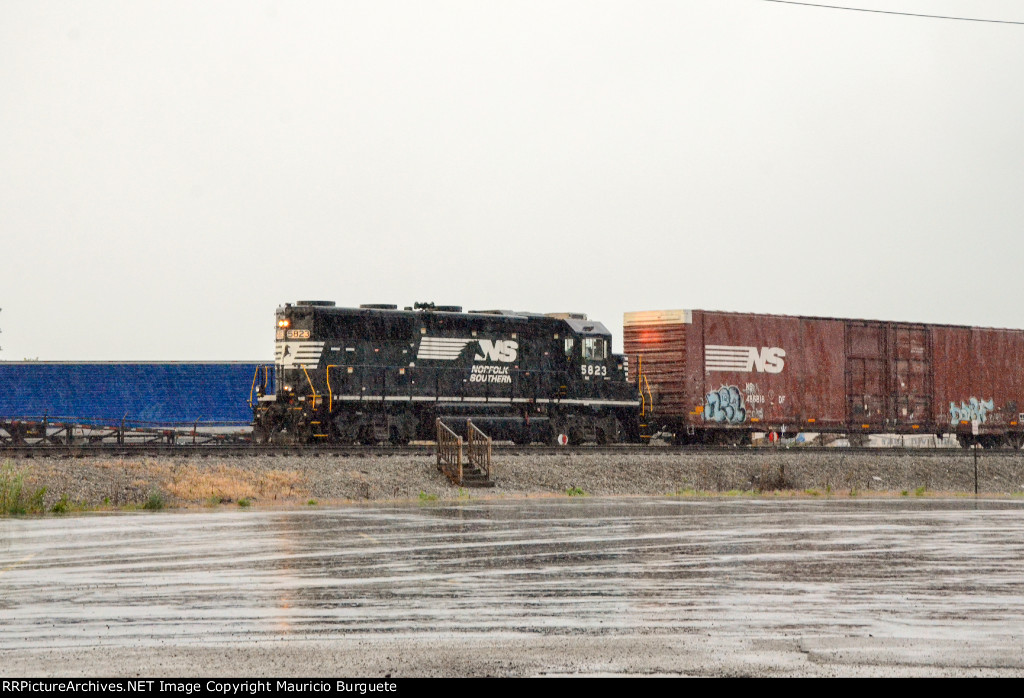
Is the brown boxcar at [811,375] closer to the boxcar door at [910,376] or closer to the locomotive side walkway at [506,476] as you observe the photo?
the boxcar door at [910,376]

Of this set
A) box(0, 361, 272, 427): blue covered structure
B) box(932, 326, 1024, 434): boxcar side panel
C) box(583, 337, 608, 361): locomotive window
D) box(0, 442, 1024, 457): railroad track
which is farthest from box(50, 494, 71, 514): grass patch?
box(932, 326, 1024, 434): boxcar side panel

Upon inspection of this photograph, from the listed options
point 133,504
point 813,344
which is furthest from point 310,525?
point 813,344

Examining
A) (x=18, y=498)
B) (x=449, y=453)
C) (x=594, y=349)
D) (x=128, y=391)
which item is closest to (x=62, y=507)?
(x=18, y=498)

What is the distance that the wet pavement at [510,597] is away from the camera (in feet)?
24.9

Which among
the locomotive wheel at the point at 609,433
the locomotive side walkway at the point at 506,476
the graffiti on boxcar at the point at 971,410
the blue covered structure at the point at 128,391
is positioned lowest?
the locomotive side walkway at the point at 506,476

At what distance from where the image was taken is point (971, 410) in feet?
137

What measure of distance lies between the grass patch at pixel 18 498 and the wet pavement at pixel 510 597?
8.64 ft

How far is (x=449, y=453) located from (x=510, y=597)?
18712mm

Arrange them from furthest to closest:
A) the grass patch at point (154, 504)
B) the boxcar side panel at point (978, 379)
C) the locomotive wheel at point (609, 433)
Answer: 1. the boxcar side panel at point (978, 379)
2. the locomotive wheel at point (609, 433)
3. the grass patch at point (154, 504)

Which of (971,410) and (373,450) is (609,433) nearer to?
(373,450)

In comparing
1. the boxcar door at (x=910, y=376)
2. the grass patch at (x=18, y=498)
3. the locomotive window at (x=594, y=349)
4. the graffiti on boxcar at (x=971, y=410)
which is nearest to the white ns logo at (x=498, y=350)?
the locomotive window at (x=594, y=349)
